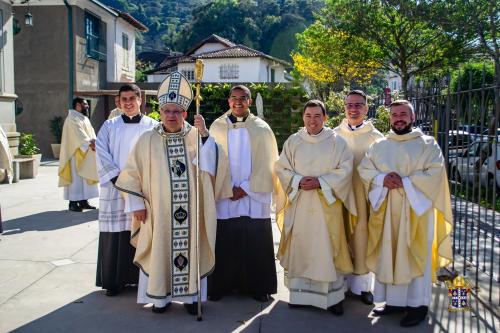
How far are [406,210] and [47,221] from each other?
6.52 m

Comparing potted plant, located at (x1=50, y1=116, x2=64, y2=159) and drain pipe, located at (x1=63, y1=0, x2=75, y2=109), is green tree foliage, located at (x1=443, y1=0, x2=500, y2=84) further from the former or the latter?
potted plant, located at (x1=50, y1=116, x2=64, y2=159)

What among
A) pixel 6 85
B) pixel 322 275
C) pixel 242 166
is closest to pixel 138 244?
pixel 242 166

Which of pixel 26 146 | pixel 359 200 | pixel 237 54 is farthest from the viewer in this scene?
pixel 237 54

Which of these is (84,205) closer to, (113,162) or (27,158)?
(113,162)

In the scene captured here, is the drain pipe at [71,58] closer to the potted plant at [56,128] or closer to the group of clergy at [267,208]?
the potted plant at [56,128]

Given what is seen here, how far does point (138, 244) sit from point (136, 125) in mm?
1333

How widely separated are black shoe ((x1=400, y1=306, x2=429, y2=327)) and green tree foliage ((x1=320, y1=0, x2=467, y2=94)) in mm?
15280

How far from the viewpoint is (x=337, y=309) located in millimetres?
4984

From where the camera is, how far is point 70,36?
22.6m

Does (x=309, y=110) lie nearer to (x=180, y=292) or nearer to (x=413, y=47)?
(x=180, y=292)

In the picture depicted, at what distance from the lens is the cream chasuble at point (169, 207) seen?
486 centimetres

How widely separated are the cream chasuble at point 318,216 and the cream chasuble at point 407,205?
26cm

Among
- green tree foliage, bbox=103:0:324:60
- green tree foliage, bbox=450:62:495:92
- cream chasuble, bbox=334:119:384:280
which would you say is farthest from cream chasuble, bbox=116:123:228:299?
green tree foliage, bbox=103:0:324:60
